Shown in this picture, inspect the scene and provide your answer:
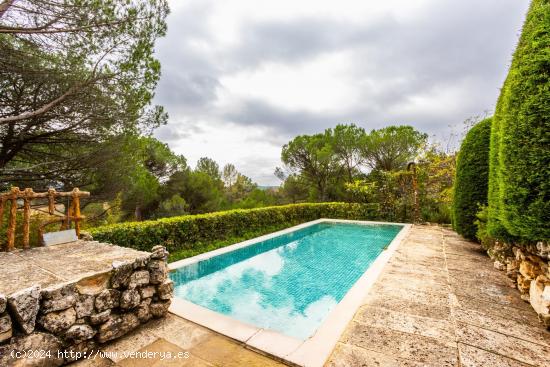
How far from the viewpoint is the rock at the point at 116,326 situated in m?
2.51

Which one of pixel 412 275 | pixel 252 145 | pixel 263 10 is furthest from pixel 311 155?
pixel 412 275

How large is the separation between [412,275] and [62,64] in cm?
891

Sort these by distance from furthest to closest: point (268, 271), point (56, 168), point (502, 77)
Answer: point (56, 168), point (268, 271), point (502, 77)

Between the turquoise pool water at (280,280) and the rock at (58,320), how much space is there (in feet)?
7.73

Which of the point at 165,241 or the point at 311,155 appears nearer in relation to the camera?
the point at 165,241

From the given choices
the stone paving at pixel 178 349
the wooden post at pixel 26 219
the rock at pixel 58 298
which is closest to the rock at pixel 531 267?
the stone paving at pixel 178 349

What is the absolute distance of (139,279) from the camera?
290cm

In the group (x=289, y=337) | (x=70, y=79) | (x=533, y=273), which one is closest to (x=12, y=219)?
(x=70, y=79)

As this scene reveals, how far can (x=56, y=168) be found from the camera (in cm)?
667

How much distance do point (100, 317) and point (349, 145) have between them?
18785 millimetres

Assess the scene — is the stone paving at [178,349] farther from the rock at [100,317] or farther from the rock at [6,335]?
the rock at [6,335]

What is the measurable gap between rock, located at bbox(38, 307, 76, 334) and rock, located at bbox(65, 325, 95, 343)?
5 centimetres

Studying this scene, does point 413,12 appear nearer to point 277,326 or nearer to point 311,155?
point 277,326

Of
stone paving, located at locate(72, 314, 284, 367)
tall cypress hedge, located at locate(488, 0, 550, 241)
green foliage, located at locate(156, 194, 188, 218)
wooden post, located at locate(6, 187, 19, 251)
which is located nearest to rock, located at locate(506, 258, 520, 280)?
tall cypress hedge, located at locate(488, 0, 550, 241)
